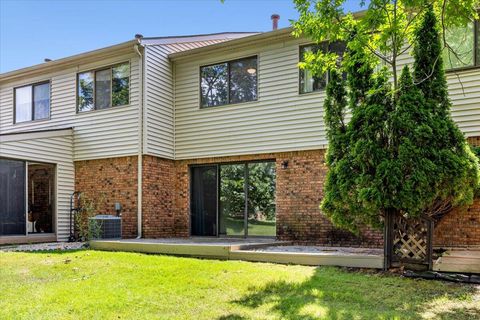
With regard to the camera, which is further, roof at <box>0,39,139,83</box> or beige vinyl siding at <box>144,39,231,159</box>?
roof at <box>0,39,139,83</box>

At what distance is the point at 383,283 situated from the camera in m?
5.29

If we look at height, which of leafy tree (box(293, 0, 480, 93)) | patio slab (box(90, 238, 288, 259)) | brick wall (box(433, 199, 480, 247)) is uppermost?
leafy tree (box(293, 0, 480, 93))

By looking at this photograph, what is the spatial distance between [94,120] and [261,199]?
16.8 ft

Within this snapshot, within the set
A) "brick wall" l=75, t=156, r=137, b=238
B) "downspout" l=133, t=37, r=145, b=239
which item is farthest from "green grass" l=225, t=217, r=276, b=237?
"brick wall" l=75, t=156, r=137, b=238

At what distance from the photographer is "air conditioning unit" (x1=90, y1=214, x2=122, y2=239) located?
9959 mm

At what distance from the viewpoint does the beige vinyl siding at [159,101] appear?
35.9ft

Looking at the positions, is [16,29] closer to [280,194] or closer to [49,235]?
[49,235]

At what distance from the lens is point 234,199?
1086 cm

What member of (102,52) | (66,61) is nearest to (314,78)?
(102,52)

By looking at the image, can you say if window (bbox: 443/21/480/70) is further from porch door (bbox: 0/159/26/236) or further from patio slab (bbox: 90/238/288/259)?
porch door (bbox: 0/159/26/236)

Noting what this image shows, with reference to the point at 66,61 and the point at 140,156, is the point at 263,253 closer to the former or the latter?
the point at 140,156

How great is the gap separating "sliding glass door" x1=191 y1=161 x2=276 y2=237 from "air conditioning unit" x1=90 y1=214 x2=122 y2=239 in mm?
1960

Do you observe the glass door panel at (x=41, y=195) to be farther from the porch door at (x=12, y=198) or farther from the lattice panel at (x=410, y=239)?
the lattice panel at (x=410, y=239)

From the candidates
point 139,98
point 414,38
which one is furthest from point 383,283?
point 139,98
